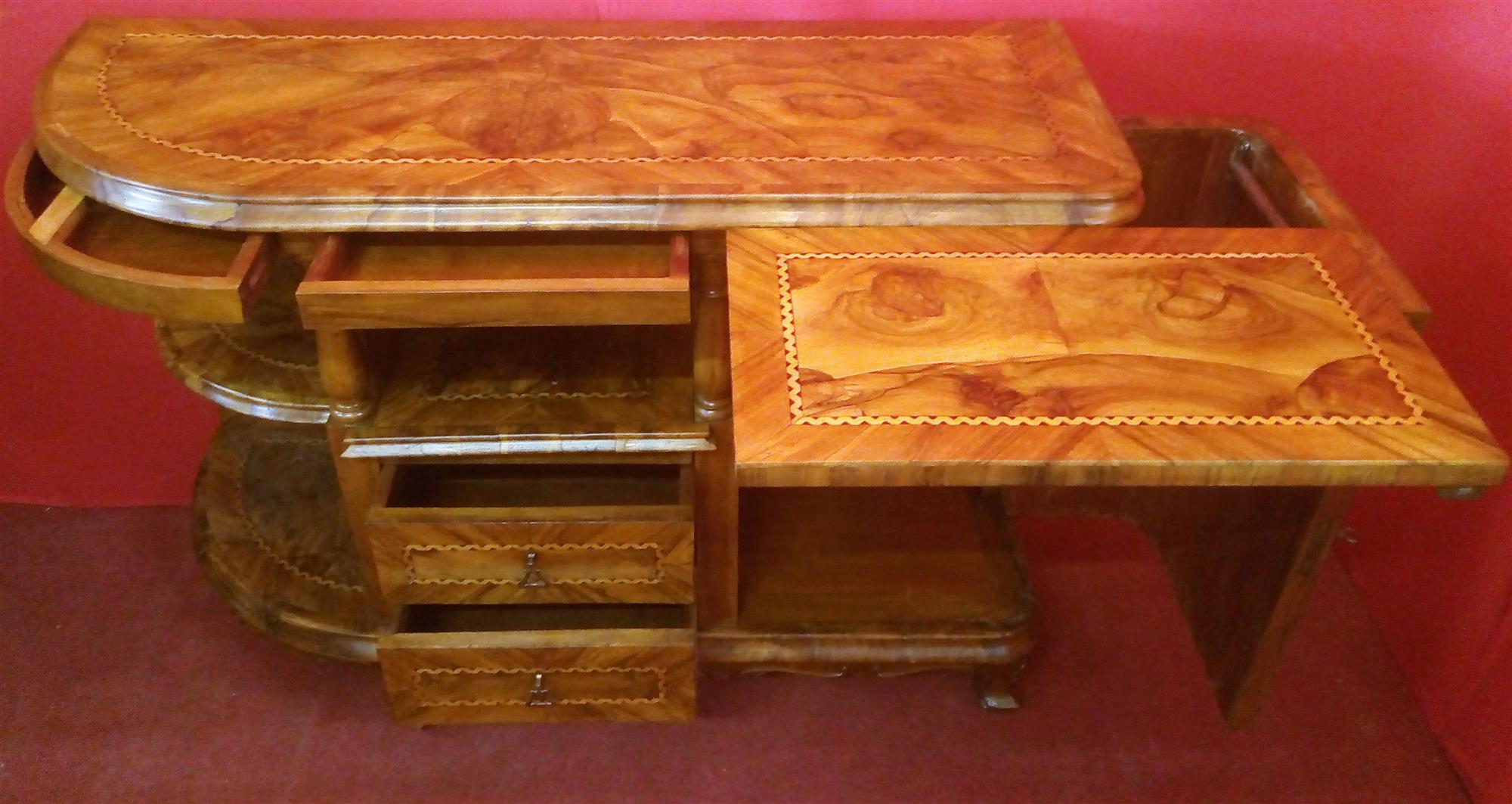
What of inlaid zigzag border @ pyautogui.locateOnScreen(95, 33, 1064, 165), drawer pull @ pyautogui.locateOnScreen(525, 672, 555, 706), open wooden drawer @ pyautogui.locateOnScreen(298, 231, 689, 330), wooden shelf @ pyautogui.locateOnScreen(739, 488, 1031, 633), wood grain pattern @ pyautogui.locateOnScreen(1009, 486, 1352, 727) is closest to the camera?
open wooden drawer @ pyautogui.locateOnScreen(298, 231, 689, 330)

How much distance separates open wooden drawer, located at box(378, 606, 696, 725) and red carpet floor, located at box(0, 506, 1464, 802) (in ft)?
0.51

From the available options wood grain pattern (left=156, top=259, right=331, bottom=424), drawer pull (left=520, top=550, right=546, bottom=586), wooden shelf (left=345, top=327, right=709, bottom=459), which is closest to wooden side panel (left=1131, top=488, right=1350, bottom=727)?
wooden shelf (left=345, top=327, right=709, bottom=459)

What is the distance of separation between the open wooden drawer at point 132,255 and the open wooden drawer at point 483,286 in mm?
69

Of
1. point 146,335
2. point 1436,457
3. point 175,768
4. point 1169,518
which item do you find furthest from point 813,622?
point 146,335

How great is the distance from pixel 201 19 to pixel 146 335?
0.58m

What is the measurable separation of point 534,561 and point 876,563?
1.54 ft

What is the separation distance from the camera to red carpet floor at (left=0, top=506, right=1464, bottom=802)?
1.47 metres

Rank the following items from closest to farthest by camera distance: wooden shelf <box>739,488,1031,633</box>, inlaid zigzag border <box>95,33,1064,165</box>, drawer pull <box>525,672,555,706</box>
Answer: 1. inlaid zigzag border <box>95,33,1064,165</box>
2. drawer pull <box>525,672,555,706</box>
3. wooden shelf <box>739,488,1031,633</box>

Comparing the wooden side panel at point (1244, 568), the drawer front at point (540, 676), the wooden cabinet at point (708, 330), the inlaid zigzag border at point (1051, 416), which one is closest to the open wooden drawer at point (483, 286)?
the wooden cabinet at point (708, 330)

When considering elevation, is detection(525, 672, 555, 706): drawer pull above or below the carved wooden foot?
above

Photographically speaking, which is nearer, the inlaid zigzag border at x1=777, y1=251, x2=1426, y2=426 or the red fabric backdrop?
the inlaid zigzag border at x1=777, y1=251, x2=1426, y2=426

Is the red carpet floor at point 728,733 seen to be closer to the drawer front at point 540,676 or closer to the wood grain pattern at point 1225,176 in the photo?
the drawer front at point 540,676

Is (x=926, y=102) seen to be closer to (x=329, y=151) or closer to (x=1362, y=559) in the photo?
(x=329, y=151)

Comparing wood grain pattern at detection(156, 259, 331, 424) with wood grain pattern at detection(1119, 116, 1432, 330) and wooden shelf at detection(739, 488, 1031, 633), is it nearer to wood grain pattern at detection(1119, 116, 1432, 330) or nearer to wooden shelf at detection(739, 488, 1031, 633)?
wooden shelf at detection(739, 488, 1031, 633)
